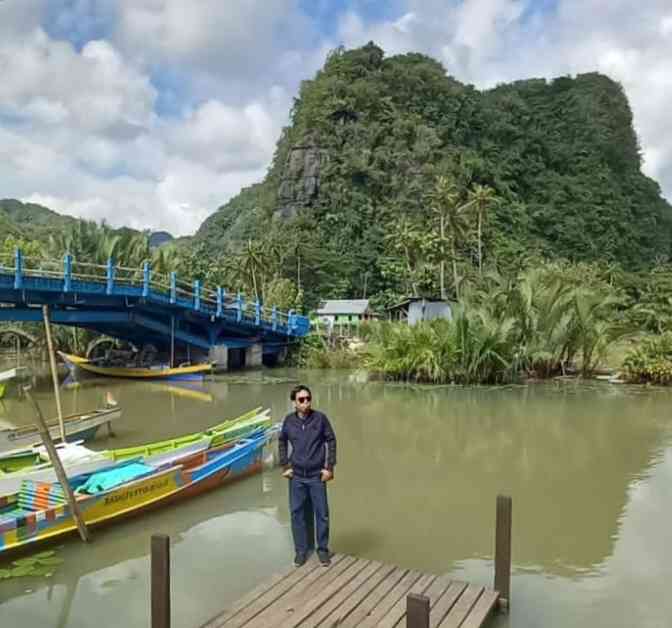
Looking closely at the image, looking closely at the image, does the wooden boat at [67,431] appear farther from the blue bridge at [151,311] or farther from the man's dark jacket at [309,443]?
the blue bridge at [151,311]

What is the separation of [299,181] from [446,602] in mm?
62465

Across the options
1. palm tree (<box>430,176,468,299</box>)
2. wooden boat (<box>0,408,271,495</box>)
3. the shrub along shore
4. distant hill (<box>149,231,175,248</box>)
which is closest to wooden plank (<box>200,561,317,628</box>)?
wooden boat (<box>0,408,271,495</box>)

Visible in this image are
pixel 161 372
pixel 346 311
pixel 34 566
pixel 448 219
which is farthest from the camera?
pixel 448 219

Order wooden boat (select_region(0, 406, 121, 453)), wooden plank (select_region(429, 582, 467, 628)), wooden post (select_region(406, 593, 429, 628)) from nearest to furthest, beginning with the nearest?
wooden post (select_region(406, 593, 429, 628))
wooden plank (select_region(429, 582, 467, 628))
wooden boat (select_region(0, 406, 121, 453))

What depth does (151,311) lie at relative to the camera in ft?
80.2

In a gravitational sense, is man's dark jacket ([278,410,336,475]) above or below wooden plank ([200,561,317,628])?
above

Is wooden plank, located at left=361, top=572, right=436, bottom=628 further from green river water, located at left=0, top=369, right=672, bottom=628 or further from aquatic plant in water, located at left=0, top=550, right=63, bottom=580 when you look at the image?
aquatic plant in water, located at left=0, top=550, right=63, bottom=580

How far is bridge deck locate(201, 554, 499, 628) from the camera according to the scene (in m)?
4.93

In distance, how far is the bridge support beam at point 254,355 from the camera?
2825cm

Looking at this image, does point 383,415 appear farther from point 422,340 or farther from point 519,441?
point 422,340

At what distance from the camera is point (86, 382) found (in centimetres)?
2369

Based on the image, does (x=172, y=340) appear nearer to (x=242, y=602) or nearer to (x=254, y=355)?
(x=254, y=355)

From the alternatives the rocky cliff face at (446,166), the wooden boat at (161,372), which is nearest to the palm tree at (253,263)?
the rocky cliff face at (446,166)

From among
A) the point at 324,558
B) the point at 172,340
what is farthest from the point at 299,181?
the point at 324,558
